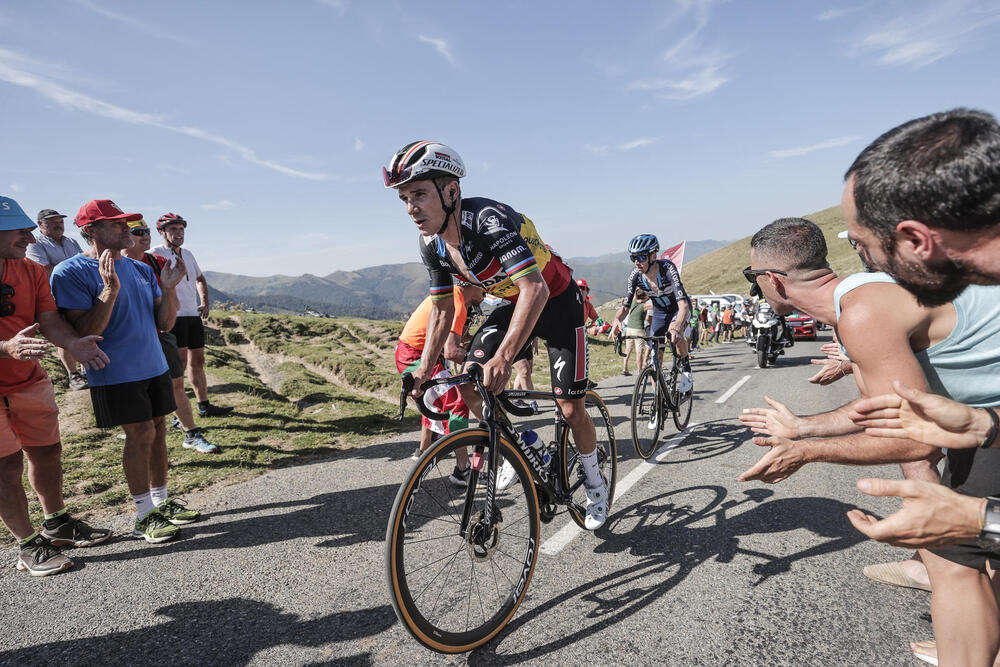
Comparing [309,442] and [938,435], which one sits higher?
[938,435]

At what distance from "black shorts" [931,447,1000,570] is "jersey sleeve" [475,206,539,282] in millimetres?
2127

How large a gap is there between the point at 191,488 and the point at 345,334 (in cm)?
1567

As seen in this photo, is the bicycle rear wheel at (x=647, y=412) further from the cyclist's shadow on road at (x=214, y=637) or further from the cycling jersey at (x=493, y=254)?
the cyclist's shadow on road at (x=214, y=637)

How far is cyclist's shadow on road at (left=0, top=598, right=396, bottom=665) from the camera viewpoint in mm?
2381

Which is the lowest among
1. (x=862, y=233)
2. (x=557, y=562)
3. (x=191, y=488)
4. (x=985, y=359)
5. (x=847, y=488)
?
(x=847, y=488)

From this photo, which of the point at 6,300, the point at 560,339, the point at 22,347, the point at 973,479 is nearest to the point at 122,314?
the point at 6,300

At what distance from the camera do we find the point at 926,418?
1.46 meters

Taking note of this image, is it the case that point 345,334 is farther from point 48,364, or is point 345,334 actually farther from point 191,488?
point 191,488

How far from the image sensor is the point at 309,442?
20.7ft

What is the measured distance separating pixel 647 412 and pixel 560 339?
9.83 feet

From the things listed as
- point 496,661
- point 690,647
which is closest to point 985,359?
point 690,647

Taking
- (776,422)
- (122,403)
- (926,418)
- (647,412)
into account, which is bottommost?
(647,412)

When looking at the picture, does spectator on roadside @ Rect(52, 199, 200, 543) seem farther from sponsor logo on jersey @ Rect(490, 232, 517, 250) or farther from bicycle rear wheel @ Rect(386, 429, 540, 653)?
sponsor logo on jersey @ Rect(490, 232, 517, 250)

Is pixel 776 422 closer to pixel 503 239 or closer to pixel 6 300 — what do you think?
pixel 503 239
